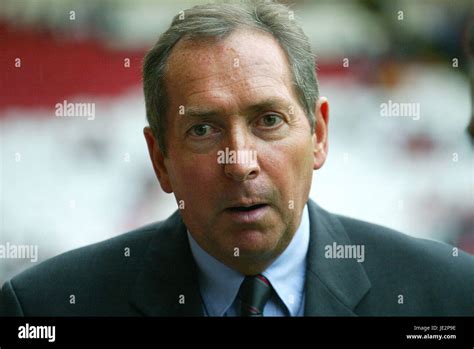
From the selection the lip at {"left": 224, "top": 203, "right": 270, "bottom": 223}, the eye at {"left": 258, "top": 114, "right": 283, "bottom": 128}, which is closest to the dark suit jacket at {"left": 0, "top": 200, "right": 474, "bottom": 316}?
the lip at {"left": 224, "top": 203, "right": 270, "bottom": 223}

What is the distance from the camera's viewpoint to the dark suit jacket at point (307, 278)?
8.80 ft

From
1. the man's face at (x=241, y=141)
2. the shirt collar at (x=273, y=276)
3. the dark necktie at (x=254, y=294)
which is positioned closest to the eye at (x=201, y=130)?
the man's face at (x=241, y=141)

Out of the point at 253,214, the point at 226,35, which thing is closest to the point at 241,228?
the point at 253,214

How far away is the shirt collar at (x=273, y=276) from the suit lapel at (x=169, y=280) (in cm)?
4

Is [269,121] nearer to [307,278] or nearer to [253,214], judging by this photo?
[253,214]

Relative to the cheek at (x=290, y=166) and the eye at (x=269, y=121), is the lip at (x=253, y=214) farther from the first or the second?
the eye at (x=269, y=121)

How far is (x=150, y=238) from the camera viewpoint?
2.79m

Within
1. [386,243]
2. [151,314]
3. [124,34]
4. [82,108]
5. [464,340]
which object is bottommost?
[464,340]

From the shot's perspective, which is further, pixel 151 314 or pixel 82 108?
pixel 82 108

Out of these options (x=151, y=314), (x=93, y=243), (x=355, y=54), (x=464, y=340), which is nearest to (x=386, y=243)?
(x=464, y=340)

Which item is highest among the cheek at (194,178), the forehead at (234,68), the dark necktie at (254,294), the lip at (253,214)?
the forehead at (234,68)

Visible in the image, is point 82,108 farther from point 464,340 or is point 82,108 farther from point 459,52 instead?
point 464,340

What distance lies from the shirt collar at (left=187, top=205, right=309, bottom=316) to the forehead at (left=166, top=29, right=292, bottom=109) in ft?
1.59

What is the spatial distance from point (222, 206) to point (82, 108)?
2.47 feet
